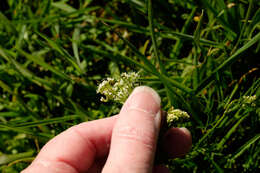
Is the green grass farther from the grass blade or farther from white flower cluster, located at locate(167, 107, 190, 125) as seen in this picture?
white flower cluster, located at locate(167, 107, 190, 125)

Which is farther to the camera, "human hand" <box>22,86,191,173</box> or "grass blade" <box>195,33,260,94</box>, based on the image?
"grass blade" <box>195,33,260,94</box>

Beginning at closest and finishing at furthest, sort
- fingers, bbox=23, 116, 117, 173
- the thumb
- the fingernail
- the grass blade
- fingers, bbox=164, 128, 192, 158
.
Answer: the thumb
the fingernail
fingers, bbox=23, 116, 117, 173
the grass blade
fingers, bbox=164, 128, 192, 158

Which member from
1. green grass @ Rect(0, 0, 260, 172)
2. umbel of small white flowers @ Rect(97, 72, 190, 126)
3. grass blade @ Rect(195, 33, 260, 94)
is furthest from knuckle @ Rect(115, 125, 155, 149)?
grass blade @ Rect(195, 33, 260, 94)

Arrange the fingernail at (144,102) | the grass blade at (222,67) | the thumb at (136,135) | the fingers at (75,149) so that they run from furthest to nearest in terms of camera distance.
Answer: the grass blade at (222,67)
the fingers at (75,149)
the fingernail at (144,102)
the thumb at (136,135)

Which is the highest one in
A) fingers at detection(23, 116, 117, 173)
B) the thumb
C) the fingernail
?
the fingernail

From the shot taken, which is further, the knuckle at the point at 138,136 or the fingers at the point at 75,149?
the fingers at the point at 75,149

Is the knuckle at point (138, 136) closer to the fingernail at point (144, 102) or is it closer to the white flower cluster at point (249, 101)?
the fingernail at point (144, 102)

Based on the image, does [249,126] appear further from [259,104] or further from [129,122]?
[129,122]

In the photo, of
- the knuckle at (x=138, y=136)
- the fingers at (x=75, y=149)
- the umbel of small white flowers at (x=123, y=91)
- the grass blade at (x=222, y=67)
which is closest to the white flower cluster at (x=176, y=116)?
the umbel of small white flowers at (x=123, y=91)
